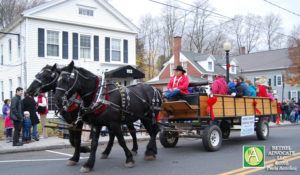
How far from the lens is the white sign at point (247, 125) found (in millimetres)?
9178

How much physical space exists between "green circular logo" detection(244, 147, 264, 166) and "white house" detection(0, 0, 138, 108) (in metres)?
15.7

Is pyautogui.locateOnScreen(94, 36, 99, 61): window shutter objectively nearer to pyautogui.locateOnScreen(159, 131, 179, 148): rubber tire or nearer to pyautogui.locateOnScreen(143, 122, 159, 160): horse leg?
pyautogui.locateOnScreen(159, 131, 179, 148): rubber tire

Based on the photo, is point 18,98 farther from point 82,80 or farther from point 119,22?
point 119,22

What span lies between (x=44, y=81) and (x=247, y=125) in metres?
6.52

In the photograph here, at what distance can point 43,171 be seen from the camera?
6.31 meters

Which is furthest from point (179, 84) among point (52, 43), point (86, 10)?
point (86, 10)

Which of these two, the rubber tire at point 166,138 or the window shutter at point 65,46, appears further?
the window shutter at point 65,46

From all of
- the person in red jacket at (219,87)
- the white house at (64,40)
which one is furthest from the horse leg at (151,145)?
the white house at (64,40)

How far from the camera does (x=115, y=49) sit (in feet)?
75.2

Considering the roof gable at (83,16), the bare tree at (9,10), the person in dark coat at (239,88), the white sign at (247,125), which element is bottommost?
the white sign at (247,125)

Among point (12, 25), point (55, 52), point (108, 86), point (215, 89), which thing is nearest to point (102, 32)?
point (55, 52)

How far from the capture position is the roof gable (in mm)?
19609

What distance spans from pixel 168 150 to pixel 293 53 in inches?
1181

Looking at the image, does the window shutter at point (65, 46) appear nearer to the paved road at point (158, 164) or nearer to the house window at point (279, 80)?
the paved road at point (158, 164)
